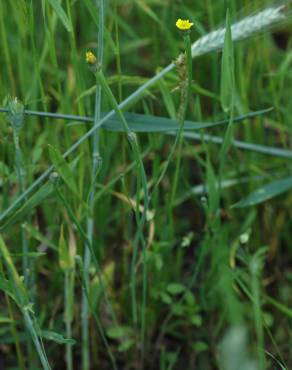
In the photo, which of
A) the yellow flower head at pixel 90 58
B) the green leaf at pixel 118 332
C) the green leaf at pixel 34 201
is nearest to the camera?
the yellow flower head at pixel 90 58

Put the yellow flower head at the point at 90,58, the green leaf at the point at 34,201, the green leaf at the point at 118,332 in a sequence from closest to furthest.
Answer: the yellow flower head at the point at 90,58, the green leaf at the point at 34,201, the green leaf at the point at 118,332

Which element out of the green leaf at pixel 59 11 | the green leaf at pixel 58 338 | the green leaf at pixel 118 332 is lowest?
the green leaf at pixel 118 332

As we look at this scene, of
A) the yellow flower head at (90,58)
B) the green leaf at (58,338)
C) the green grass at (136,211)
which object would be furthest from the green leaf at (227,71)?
the green leaf at (58,338)

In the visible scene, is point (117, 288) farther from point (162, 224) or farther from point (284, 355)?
point (284, 355)

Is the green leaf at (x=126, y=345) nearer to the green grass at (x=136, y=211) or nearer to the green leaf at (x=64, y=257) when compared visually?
the green grass at (x=136, y=211)

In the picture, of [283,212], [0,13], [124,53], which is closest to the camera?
[0,13]

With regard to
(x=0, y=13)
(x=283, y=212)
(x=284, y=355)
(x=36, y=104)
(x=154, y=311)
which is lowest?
(x=284, y=355)

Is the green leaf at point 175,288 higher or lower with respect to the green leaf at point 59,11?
lower

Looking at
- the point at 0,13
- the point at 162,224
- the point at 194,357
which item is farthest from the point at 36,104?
the point at 194,357

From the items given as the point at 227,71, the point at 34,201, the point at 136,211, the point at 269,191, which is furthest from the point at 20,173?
the point at 269,191
